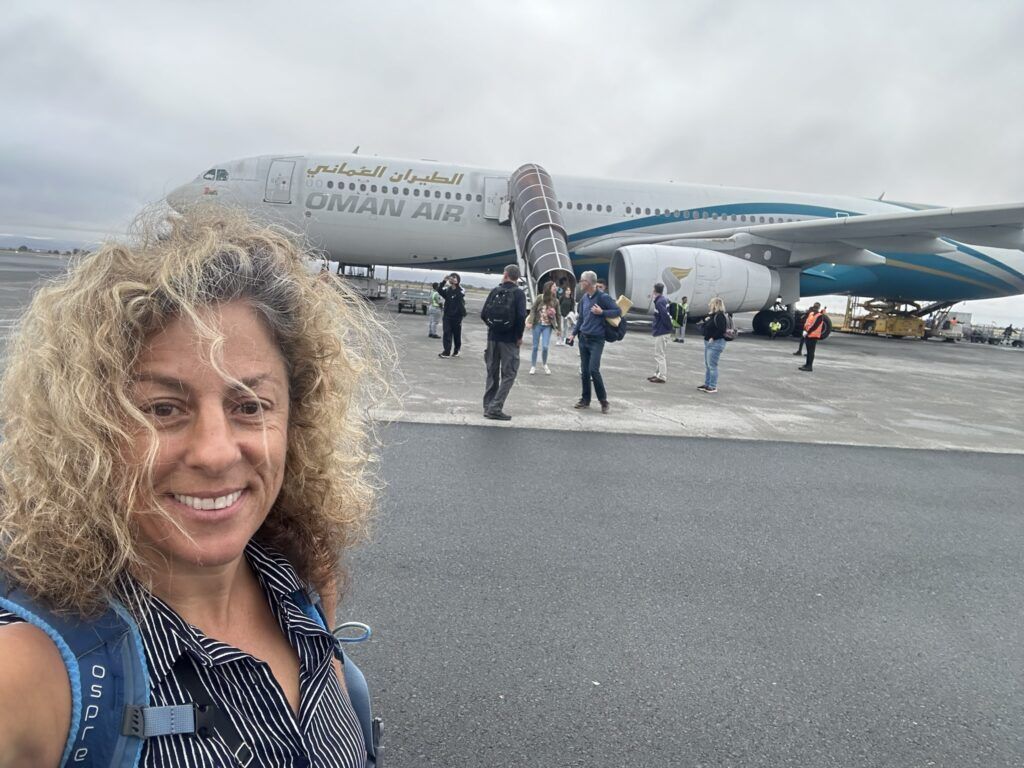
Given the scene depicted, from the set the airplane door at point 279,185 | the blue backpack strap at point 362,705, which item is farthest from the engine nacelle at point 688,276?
the blue backpack strap at point 362,705

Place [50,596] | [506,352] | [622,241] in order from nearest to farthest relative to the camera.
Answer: [50,596]
[506,352]
[622,241]

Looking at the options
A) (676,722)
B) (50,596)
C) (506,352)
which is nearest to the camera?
(50,596)

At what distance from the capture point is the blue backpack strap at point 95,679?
0.84 meters

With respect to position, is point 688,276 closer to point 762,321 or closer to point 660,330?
point 762,321

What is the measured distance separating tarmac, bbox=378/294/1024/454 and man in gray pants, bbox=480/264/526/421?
0.76 ft

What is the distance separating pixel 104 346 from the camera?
3.28 ft

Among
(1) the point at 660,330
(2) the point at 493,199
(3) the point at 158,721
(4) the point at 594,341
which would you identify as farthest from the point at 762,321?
(3) the point at 158,721

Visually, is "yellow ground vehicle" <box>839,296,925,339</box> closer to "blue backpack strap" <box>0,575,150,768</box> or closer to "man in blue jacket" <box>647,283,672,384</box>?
"man in blue jacket" <box>647,283,672,384</box>

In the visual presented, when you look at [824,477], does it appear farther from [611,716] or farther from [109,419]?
[109,419]

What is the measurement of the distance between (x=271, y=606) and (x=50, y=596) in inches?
16.3

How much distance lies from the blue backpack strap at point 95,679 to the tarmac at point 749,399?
472 centimetres

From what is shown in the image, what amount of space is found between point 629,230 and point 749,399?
1089 centimetres

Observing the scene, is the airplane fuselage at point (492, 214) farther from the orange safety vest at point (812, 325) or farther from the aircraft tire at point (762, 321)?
the orange safety vest at point (812, 325)

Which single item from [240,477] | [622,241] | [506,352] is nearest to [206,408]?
[240,477]
